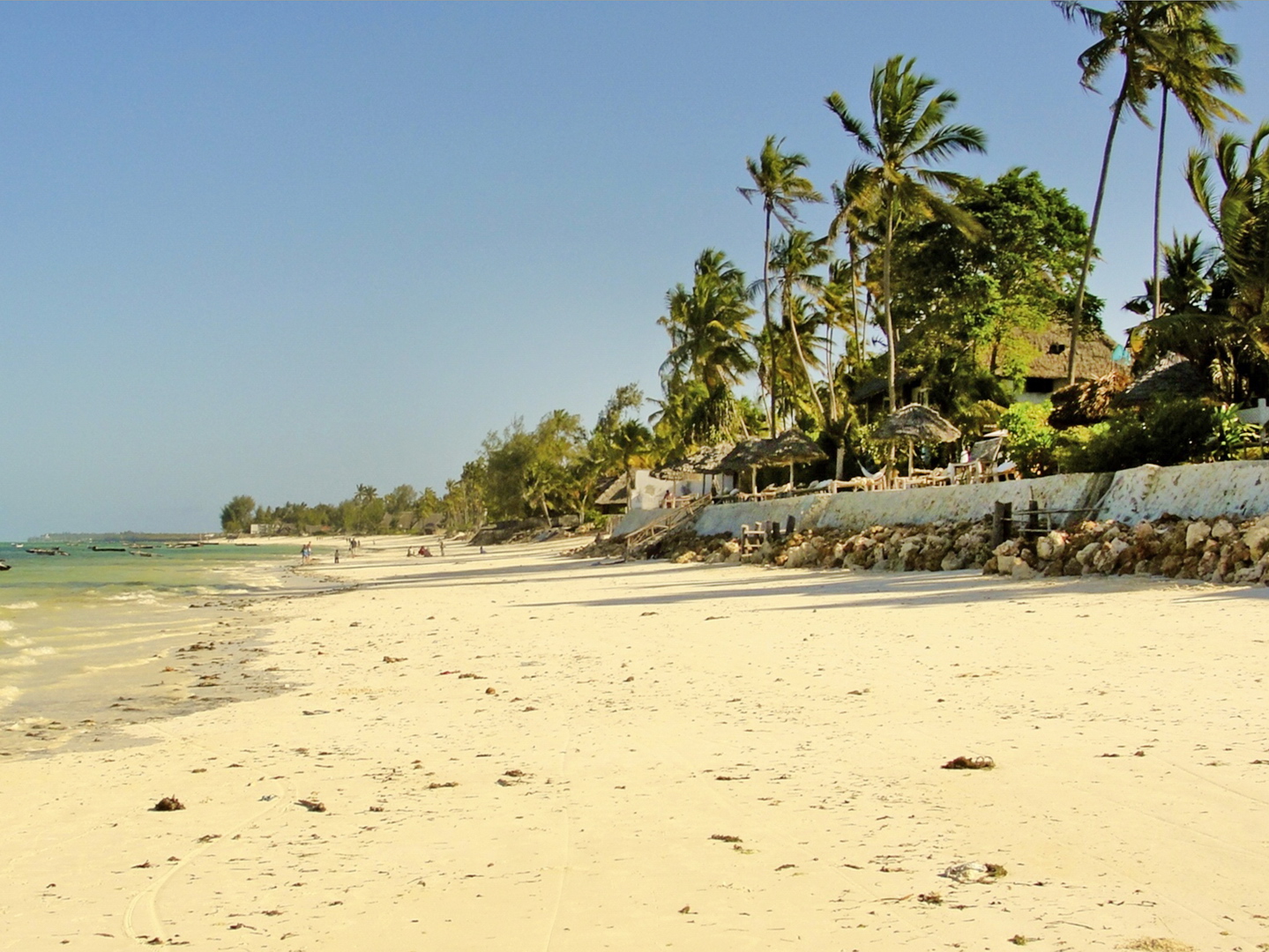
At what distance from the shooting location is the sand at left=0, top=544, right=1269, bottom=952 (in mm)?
3492

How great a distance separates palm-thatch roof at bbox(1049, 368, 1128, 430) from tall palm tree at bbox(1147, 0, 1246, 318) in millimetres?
4167

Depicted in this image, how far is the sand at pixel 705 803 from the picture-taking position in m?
3.49

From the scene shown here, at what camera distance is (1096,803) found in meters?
4.46

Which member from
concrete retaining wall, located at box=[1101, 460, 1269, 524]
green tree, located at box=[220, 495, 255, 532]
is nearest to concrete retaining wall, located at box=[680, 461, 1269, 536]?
concrete retaining wall, located at box=[1101, 460, 1269, 524]

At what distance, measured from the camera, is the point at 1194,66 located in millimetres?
24734

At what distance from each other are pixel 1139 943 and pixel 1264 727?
296 cm

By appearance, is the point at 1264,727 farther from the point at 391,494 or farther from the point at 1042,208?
the point at 391,494

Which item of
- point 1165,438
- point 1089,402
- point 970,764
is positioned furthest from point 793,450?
point 970,764

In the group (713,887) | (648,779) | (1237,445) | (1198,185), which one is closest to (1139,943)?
(713,887)

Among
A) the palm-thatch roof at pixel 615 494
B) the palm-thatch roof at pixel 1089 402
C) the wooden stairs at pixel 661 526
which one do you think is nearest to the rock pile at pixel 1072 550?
the palm-thatch roof at pixel 1089 402

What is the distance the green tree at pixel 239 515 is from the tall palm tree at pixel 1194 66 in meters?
170

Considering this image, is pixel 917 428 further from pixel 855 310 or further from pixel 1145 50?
pixel 855 310

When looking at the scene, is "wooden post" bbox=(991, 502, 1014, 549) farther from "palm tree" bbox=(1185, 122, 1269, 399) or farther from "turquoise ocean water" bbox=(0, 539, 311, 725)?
"turquoise ocean water" bbox=(0, 539, 311, 725)

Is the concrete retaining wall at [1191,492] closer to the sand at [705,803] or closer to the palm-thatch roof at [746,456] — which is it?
the sand at [705,803]
